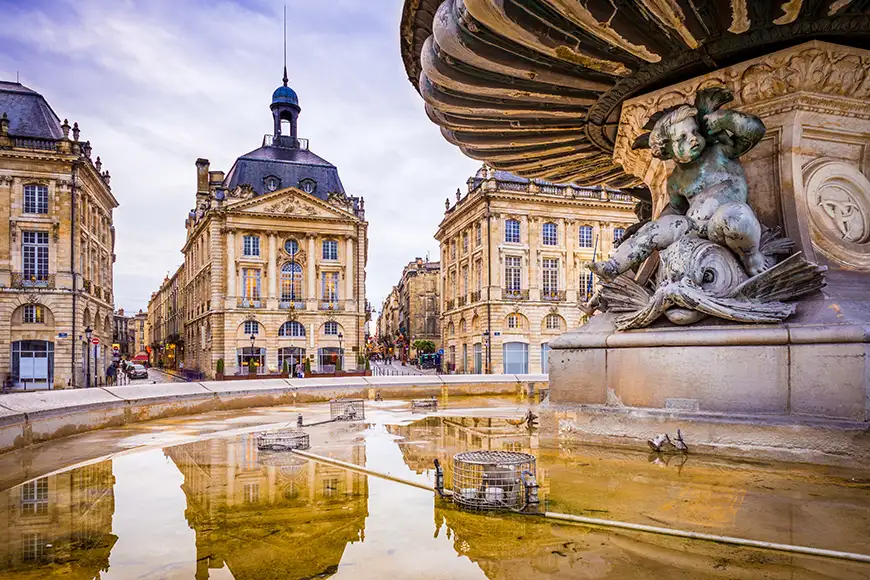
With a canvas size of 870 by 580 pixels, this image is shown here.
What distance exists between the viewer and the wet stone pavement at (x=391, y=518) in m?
2.98

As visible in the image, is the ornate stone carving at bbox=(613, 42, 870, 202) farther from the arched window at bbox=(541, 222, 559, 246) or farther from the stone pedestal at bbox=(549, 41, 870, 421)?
the arched window at bbox=(541, 222, 559, 246)

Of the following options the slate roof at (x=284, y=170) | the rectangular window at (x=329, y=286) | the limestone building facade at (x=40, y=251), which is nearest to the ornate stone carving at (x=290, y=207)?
the slate roof at (x=284, y=170)

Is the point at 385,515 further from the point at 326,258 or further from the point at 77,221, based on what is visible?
the point at 326,258

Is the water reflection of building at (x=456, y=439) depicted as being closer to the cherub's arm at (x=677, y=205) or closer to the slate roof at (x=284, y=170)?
the cherub's arm at (x=677, y=205)

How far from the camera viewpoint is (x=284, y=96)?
196 feet

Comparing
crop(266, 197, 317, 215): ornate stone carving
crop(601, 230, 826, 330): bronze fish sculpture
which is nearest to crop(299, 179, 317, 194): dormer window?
crop(266, 197, 317, 215): ornate stone carving

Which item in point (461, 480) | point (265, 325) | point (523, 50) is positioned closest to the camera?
point (461, 480)

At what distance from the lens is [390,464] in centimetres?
562

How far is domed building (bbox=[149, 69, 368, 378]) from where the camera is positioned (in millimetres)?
50531

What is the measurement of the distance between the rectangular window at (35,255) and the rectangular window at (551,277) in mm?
33720

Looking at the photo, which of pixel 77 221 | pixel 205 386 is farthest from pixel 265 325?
pixel 205 386

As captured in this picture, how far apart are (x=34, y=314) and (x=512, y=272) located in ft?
104

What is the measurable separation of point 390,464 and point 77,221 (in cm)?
3922

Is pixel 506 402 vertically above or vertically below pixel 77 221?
below
